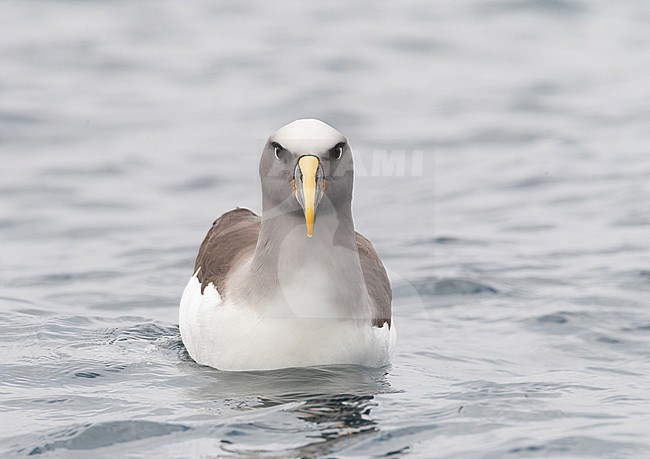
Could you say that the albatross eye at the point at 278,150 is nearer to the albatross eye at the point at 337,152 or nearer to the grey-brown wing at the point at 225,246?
the albatross eye at the point at 337,152

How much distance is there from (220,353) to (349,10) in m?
17.2

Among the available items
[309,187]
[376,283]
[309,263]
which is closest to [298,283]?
[309,263]

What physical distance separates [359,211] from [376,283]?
5.36m

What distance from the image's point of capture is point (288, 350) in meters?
8.06

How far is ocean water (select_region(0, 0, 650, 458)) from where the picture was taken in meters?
7.43

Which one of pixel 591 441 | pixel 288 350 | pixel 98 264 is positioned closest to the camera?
pixel 591 441

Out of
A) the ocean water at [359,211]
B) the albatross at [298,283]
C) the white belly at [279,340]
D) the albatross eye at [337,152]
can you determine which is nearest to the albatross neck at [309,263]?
the albatross at [298,283]

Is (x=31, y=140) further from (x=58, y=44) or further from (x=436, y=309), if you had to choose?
(x=436, y=309)

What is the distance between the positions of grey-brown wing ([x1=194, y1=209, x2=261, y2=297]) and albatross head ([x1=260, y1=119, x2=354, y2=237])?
0.84 meters

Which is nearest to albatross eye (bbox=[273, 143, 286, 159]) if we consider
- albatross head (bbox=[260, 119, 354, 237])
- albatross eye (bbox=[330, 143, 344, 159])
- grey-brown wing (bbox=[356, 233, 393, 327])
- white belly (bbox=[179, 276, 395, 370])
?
albatross head (bbox=[260, 119, 354, 237])

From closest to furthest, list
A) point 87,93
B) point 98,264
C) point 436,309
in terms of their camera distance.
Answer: point 436,309 → point 98,264 → point 87,93

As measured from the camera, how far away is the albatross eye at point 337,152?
7.89 metres

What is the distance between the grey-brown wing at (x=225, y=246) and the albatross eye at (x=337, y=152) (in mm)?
1257

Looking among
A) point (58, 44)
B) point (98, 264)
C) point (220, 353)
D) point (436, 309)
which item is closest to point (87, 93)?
point (58, 44)
